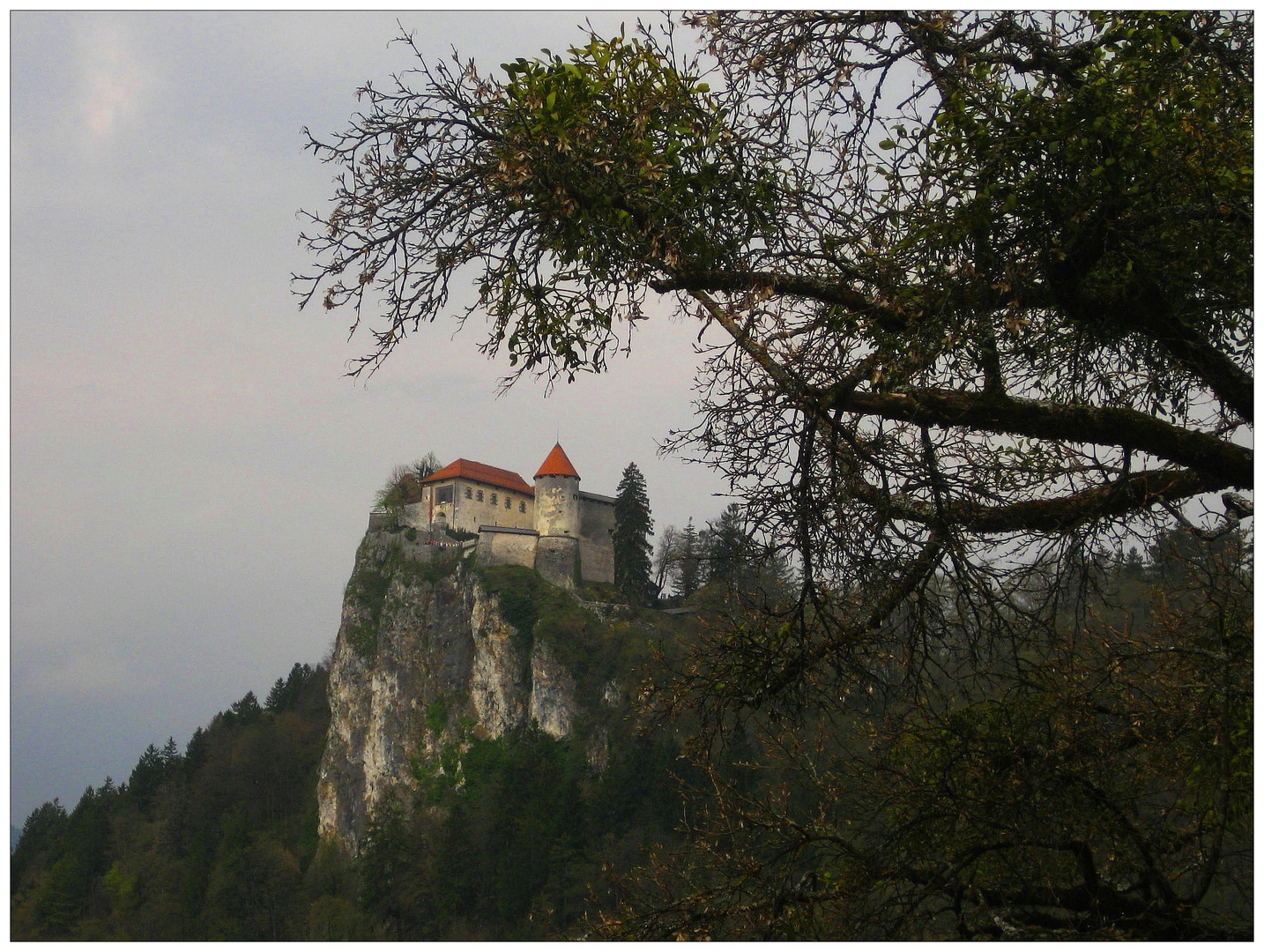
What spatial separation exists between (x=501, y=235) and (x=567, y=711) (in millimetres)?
54484

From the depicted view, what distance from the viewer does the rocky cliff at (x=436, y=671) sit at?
57906 millimetres

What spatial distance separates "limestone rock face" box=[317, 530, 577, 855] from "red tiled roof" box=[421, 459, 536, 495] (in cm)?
478

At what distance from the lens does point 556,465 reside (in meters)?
61.4

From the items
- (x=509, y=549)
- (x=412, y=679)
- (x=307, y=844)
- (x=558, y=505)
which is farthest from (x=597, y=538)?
(x=307, y=844)

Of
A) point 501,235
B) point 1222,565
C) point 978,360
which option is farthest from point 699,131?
point 1222,565

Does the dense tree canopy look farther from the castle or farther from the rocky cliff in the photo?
the castle

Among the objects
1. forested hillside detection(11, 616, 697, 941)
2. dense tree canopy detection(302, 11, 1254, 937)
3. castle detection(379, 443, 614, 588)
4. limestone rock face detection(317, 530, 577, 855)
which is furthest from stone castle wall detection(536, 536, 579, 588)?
dense tree canopy detection(302, 11, 1254, 937)

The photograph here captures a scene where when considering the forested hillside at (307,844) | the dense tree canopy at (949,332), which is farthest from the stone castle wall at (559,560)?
the dense tree canopy at (949,332)

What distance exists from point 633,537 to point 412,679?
18469 mm

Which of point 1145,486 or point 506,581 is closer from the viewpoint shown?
point 1145,486

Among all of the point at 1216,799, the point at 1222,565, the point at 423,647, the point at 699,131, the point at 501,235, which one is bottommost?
the point at 1216,799

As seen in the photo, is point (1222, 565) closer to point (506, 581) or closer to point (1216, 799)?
point (1216, 799)

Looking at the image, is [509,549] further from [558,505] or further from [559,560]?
[558,505]

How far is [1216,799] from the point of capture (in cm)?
489
